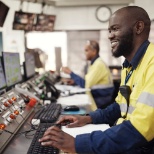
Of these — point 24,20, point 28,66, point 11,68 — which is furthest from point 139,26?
point 24,20

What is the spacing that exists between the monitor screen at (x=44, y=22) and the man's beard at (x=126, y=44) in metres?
→ 3.27

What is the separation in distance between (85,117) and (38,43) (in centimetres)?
341

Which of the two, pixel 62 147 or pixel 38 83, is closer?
pixel 62 147

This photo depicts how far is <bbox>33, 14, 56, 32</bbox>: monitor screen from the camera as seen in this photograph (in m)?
4.24

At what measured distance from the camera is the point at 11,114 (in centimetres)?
142

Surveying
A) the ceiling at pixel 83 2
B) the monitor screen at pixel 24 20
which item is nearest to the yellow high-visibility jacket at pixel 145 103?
the monitor screen at pixel 24 20

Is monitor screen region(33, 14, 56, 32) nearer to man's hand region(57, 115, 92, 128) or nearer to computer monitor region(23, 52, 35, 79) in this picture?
computer monitor region(23, 52, 35, 79)

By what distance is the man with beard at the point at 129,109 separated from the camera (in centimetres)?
90

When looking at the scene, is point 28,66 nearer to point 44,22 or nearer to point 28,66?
point 28,66

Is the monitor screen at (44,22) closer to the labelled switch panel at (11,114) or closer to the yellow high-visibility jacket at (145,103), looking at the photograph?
the labelled switch panel at (11,114)

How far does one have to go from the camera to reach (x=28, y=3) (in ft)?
14.3

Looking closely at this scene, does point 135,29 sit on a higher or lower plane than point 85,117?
higher

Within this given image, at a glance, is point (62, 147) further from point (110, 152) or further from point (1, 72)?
point (1, 72)

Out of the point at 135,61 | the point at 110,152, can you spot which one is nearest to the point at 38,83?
the point at 135,61
